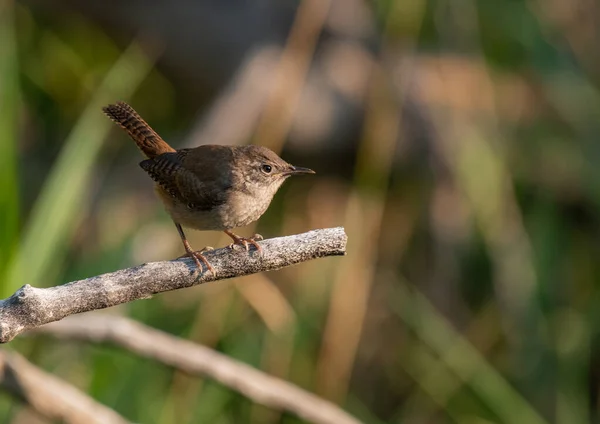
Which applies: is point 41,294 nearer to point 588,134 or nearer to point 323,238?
point 323,238

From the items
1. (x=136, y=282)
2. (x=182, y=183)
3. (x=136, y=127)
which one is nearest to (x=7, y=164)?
(x=136, y=127)

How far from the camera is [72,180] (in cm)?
362

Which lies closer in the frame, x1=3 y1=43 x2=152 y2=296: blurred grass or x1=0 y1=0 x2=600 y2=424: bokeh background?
x1=3 y1=43 x2=152 y2=296: blurred grass

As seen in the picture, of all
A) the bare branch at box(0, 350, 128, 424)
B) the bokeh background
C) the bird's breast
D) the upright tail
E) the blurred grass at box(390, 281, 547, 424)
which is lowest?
the bare branch at box(0, 350, 128, 424)

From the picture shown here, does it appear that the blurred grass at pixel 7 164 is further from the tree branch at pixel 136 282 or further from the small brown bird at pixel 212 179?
the tree branch at pixel 136 282

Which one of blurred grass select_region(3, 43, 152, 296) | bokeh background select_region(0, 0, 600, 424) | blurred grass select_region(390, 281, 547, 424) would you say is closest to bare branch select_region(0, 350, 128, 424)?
blurred grass select_region(3, 43, 152, 296)

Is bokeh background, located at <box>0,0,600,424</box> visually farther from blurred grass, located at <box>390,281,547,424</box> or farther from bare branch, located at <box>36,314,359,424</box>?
bare branch, located at <box>36,314,359,424</box>

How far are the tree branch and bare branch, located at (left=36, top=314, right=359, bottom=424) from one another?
135cm

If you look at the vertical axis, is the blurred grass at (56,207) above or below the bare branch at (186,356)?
above

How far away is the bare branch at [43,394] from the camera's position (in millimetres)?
3029

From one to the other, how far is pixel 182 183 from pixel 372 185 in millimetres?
3171

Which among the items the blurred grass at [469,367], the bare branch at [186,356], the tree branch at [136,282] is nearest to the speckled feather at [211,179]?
the tree branch at [136,282]

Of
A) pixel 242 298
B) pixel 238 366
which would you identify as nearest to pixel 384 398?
pixel 242 298

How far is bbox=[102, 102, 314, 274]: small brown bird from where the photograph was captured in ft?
9.05
